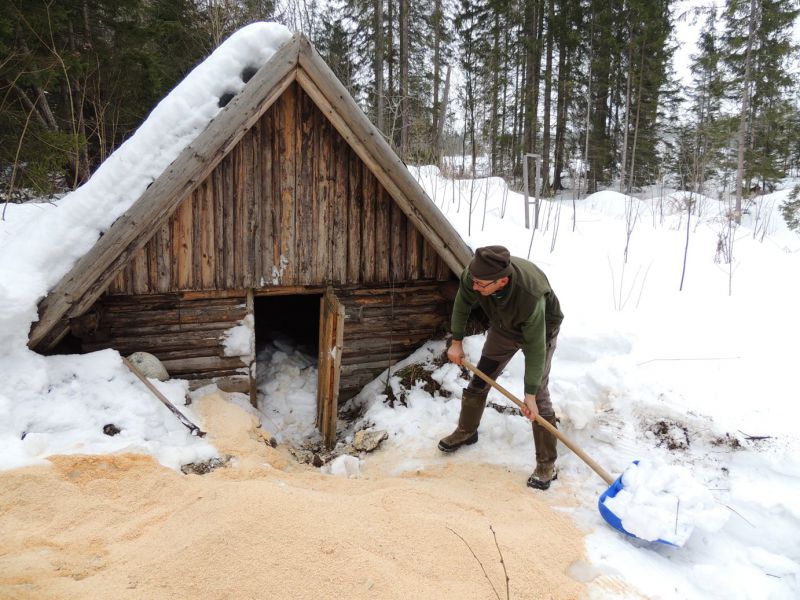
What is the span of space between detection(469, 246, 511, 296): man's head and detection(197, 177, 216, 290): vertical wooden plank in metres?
2.93

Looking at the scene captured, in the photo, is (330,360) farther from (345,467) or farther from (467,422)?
(467,422)

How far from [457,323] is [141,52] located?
11189 millimetres

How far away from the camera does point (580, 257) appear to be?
26.4ft

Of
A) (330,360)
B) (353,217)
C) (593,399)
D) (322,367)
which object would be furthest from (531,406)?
(353,217)

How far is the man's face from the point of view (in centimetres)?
347

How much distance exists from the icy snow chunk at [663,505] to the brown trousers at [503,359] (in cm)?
81

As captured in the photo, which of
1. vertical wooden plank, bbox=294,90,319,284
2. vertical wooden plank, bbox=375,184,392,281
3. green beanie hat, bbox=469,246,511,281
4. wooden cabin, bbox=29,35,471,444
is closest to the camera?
green beanie hat, bbox=469,246,511,281

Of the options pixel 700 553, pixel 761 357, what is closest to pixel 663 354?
pixel 761 357

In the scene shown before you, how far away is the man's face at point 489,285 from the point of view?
3.47 m

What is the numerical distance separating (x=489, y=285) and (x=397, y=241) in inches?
99.3

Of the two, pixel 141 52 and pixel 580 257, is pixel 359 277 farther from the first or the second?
pixel 141 52

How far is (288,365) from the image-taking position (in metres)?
6.96

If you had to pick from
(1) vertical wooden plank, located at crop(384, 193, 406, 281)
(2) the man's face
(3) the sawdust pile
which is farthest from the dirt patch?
(1) vertical wooden plank, located at crop(384, 193, 406, 281)

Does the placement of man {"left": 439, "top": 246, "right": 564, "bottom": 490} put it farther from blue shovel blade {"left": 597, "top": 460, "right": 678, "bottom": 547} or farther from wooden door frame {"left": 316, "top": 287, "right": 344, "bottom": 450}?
wooden door frame {"left": 316, "top": 287, "right": 344, "bottom": 450}
